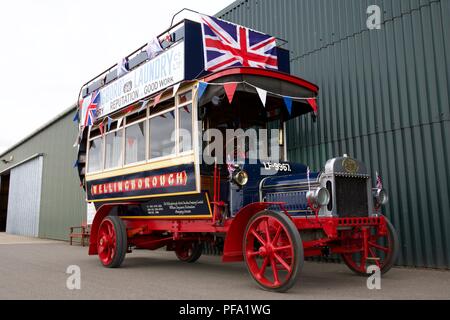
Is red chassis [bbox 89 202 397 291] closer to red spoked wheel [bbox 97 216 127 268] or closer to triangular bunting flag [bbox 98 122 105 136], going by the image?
red spoked wheel [bbox 97 216 127 268]

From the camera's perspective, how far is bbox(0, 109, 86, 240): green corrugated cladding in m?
16.7

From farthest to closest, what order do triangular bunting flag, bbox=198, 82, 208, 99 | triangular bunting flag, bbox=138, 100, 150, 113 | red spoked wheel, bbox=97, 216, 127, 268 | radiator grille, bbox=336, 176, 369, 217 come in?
red spoked wheel, bbox=97, 216, 127, 268 → triangular bunting flag, bbox=138, 100, 150, 113 → triangular bunting flag, bbox=198, 82, 208, 99 → radiator grille, bbox=336, 176, 369, 217

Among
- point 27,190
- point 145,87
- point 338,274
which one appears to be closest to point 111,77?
point 145,87

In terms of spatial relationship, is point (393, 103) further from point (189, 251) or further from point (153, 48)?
point (189, 251)

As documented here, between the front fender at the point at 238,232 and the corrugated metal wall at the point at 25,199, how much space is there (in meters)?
17.2

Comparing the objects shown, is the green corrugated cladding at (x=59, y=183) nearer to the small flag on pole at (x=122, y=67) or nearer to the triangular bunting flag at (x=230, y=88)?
the small flag on pole at (x=122, y=67)

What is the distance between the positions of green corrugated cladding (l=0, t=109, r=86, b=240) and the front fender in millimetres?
11438

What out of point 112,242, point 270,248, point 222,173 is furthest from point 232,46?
point 112,242

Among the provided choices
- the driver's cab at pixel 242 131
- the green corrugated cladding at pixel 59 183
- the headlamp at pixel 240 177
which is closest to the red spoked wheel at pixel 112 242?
the driver's cab at pixel 242 131

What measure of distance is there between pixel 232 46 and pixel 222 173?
206cm

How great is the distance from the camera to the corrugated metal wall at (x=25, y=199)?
20.9 m

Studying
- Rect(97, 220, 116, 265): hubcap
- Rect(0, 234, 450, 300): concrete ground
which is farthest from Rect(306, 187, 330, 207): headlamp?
Rect(97, 220, 116, 265): hubcap

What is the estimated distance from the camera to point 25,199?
2297cm

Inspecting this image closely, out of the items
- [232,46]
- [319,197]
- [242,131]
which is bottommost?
[319,197]
